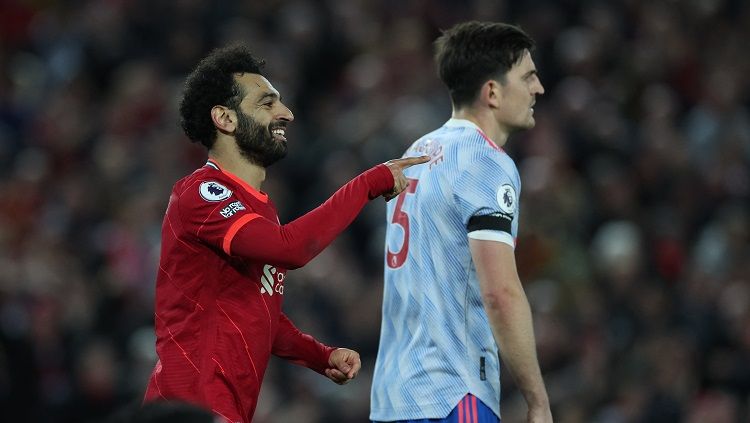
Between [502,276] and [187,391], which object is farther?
[502,276]

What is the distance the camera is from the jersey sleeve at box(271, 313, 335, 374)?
5047mm

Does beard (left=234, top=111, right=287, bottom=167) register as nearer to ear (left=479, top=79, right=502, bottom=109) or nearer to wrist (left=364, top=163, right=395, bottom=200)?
wrist (left=364, top=163, right=395, bottom=200)

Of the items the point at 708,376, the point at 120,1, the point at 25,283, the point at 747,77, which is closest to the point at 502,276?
the point at 708,376

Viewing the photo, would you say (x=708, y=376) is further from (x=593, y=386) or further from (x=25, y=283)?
(x=25, y=283)

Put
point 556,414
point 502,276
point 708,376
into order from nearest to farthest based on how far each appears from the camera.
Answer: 1. point 502,276
2. point 556,414
3. point 708,376

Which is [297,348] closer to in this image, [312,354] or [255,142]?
[312,354]

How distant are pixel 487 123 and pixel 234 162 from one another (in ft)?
3.74

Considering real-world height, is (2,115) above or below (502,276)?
above

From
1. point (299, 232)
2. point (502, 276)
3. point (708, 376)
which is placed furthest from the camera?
point (708, 376)

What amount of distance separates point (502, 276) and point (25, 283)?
637 cm

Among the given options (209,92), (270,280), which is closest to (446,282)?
(270,280)

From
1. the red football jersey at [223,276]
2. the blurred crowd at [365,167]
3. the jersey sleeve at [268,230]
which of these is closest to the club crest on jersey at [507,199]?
the red football jersey at [223,276]

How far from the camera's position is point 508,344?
16.0 ft

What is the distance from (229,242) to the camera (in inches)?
176
